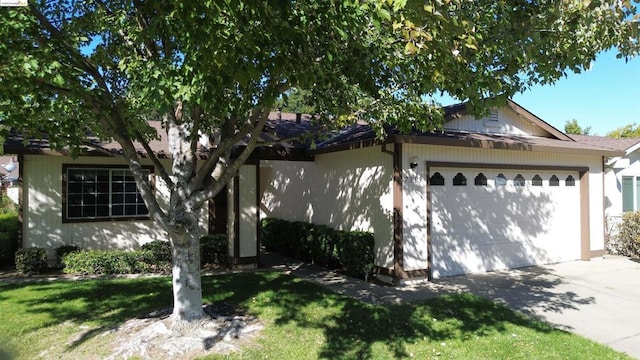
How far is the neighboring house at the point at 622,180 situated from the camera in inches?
530

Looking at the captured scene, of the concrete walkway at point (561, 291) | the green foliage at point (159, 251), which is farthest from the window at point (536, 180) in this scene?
the green foliage at point (159, 251)

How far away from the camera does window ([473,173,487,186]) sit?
34.0ft

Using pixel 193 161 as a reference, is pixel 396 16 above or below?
above

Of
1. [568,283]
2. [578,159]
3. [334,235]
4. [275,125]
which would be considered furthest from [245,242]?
[578,159]

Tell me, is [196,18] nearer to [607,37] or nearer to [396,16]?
[396,16]

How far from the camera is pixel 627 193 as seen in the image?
14.1 metres

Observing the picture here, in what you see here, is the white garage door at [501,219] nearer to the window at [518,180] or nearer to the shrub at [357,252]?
the window at [518,180]

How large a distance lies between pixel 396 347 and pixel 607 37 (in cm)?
434

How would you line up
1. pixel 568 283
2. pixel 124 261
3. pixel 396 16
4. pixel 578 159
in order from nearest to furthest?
pixel 396 16
pixel 568 283
pixel 124 261
pixel 578 159

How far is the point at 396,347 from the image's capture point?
552 cm

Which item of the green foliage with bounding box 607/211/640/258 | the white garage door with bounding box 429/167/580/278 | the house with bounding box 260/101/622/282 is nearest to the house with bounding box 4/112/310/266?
the house with bounding box 260/101/622/282

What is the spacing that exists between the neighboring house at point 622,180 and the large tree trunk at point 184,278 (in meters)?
12.5

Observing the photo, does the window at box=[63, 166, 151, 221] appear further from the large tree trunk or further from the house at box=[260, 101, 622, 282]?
the large tree trunk

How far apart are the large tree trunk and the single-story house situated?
442cm
